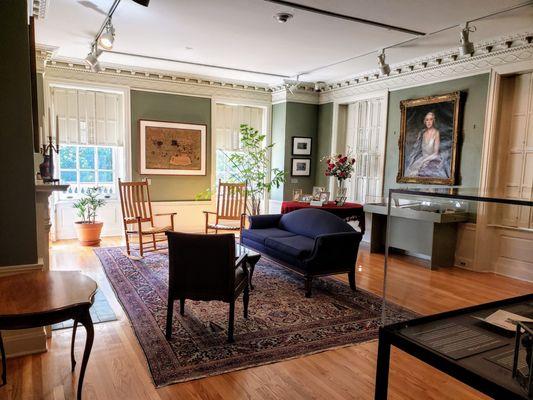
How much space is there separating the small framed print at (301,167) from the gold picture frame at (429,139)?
2.09 m

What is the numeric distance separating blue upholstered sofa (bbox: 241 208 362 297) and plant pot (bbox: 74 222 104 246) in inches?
96.9

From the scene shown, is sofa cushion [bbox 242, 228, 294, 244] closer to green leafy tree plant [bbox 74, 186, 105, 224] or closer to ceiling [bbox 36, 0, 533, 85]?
ceiling [bbox 36, 0, 533, 85]

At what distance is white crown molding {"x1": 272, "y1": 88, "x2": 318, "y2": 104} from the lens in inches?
290

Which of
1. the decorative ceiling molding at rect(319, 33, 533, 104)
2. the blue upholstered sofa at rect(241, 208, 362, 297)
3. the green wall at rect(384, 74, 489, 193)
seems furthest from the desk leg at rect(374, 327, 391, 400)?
the decorative ceiling molding at rect(319, 33, 533, 104)

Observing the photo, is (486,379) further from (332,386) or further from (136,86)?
(136,86)

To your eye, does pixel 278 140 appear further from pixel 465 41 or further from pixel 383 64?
pixel 465 41

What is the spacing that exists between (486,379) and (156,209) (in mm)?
6347

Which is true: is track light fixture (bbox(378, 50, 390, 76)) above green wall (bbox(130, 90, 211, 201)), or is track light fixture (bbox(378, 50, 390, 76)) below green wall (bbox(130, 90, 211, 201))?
above

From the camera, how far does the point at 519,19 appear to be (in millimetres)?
3895

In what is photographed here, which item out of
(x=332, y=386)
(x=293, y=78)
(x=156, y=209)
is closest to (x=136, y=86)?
(x=156, y=209)

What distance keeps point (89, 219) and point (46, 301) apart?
15.1 feet

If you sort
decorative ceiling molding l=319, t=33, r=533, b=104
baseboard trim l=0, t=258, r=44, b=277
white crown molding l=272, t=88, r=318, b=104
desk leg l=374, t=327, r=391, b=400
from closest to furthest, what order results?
desk leg l=374, t=327, r=391, b=400, baseboard trim l=0, t=258, r=44, b=277, decorative ceiling molding l=319, t=33, r=533, b=104, white crown molding l=272, t=88, r=318, b=104

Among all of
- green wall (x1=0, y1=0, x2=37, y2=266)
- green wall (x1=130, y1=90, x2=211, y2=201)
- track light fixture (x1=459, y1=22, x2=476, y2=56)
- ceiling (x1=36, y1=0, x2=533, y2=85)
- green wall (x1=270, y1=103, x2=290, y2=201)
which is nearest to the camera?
green wall (x1=0, y1=0, x2=37, y2=266)

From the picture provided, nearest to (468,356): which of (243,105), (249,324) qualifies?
(249,324)
